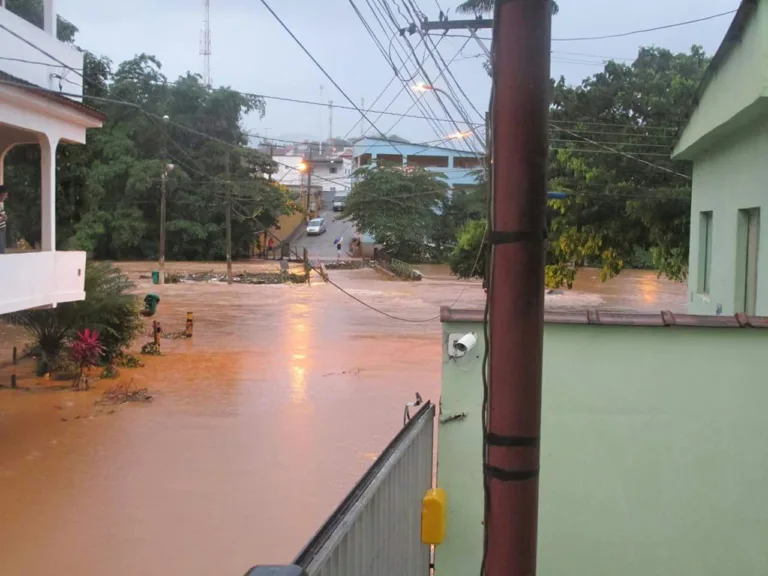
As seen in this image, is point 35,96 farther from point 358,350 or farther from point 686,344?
point 358,350

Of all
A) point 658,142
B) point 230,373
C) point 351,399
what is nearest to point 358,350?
point 230,373

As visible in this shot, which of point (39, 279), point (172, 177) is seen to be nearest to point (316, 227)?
point (172, 177)

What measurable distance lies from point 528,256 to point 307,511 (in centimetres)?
722

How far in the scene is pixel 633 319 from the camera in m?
5.16

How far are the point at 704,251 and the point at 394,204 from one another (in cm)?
4191

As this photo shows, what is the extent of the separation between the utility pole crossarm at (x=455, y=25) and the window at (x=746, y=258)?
5050 millimetres

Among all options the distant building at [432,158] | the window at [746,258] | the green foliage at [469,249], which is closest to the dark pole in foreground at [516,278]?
the window at [746,258]

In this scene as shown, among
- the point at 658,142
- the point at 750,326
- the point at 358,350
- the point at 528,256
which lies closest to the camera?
the point at 528,256

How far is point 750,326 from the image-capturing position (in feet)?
16.5

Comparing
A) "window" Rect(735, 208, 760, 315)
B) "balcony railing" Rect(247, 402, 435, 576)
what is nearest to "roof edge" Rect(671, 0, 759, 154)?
"window" Rect(735, 208, 760, 315)

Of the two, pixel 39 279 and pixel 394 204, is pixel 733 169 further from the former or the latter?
pixel 394 204

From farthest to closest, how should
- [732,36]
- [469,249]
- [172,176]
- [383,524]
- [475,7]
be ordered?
[172,176] → [469,249] → [475,7] → [732,36] → [383,524]

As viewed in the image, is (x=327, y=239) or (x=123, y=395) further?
(x=327, y=239)

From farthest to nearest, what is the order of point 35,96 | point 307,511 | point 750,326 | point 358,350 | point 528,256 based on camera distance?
point 358,350 < point 35,96 < point 307,511 < point 750,326 < point 528,256
